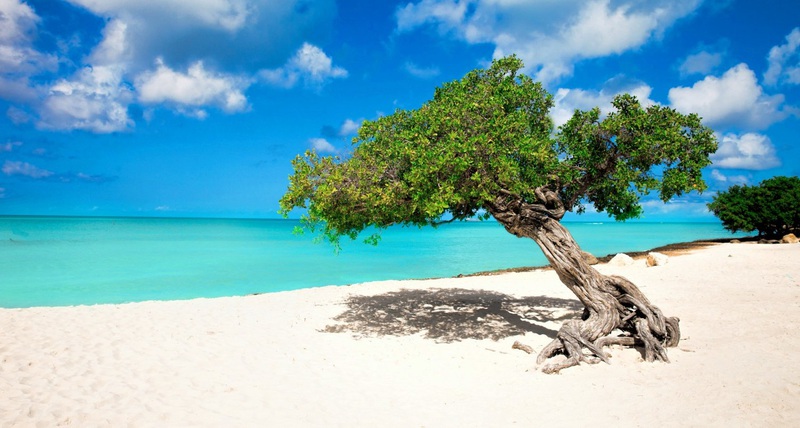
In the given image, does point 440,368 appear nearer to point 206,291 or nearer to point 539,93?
point 539,93

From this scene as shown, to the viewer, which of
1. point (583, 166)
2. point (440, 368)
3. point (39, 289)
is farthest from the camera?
point (39, 289)

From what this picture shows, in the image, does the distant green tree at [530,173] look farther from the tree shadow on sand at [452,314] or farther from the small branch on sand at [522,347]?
the tree shadow on sand at [452,314]

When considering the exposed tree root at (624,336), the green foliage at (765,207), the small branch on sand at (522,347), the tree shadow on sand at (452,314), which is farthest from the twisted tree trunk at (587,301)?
the green foliage at (765,207)

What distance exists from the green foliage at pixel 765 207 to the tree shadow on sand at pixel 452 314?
37.1 m

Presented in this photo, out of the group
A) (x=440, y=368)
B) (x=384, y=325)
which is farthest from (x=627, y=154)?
(x=384, y=325)

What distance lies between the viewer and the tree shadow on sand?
1177 cm

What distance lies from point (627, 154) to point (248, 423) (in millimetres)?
9390

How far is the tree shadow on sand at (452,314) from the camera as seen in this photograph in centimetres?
1177

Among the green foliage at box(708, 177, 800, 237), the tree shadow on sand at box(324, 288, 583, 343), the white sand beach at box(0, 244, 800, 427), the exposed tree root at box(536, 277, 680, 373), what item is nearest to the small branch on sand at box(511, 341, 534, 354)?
the white sand beach at box(0, 244, 800, 427)

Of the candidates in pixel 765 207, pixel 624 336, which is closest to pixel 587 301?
pixel 624 336

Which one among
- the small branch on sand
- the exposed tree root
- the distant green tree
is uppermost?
the distant green tree

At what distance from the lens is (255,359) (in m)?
9.34

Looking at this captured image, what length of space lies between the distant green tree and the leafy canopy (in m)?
0.03

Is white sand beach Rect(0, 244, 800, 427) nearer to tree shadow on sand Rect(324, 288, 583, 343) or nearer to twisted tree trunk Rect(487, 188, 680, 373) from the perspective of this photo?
tree shadow on sand Rect(324, 288, 583, 343)
